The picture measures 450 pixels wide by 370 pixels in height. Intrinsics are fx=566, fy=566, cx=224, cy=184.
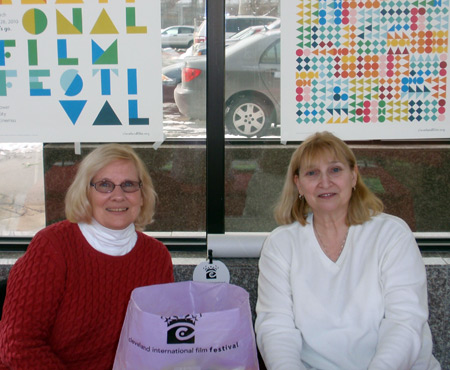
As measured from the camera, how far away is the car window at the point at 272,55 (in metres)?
2.96

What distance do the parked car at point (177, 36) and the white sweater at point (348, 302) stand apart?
4.23 ft

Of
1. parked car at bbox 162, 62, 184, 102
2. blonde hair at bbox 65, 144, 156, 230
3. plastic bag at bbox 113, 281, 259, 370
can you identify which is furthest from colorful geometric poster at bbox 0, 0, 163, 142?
plastic bag at bbox 113, 281, 259, 370

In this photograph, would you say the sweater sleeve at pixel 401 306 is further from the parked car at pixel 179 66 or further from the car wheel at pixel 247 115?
the parked car at pixel 179 66

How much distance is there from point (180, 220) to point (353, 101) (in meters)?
1.15

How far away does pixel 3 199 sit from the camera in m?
3.26

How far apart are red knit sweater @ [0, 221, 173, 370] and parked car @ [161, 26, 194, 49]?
3.87 ft

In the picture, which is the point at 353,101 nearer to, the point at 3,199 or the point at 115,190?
the point at 115,190

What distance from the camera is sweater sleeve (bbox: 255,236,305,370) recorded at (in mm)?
2078

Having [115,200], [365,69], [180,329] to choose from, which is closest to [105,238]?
[115,200]

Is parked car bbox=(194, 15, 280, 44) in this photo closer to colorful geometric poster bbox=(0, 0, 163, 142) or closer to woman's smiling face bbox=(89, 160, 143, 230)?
colorful geometric poster bbox=(0, 0, 163, 142)

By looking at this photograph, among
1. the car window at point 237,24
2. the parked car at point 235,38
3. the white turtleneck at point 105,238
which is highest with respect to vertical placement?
the car window at point 237,24

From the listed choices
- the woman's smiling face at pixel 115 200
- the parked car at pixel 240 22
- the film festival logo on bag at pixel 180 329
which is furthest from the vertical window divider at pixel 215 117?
the film festival logo on bag at pixel 180 329

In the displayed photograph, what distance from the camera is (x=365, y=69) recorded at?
2934 mm

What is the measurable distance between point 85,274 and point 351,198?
1116 millimetres
